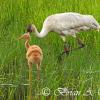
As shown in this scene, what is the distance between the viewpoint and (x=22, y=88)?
6.23m

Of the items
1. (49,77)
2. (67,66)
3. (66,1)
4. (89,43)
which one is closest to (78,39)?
(89,43)

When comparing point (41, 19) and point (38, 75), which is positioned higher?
point (41, 19)

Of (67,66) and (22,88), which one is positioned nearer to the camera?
(22,88)

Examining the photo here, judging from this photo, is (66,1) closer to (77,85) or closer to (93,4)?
(93,4)

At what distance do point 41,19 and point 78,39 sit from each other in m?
0.65

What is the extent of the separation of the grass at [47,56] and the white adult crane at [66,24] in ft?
0.32

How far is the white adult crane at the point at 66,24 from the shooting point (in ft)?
28.1

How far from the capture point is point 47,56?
748cm

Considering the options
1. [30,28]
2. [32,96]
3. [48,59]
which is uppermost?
[30,28]

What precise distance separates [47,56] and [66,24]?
129 cm
